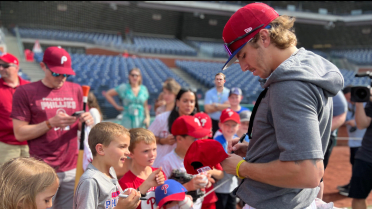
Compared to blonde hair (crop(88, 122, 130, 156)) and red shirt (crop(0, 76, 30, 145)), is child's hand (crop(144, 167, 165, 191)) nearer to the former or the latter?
blonde hair (crop(88, 122, 130, 156))

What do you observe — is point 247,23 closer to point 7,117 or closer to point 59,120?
point 59,120

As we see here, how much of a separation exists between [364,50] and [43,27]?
942 inches

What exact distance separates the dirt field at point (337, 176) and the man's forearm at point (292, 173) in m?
4.04

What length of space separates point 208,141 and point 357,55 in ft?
80.0

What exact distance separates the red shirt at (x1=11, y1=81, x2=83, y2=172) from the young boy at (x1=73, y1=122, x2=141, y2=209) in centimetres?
91

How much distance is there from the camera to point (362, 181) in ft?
10.2

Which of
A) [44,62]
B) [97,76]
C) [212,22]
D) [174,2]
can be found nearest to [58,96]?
[44,62]

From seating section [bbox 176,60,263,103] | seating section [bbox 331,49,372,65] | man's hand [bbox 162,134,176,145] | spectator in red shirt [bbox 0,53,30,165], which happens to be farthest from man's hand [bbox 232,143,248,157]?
seating section [bbox 331,49,372,65]

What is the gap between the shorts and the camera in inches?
121

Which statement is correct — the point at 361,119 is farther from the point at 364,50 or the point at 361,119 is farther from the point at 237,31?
the point at 364,50

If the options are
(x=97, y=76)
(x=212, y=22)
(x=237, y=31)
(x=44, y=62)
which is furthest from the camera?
(x=212, y=22)

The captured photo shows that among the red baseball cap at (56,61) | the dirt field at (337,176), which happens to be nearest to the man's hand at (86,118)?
the red baseball cap at (56,61)

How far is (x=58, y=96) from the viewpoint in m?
2.83

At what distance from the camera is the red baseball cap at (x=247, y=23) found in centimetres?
132
